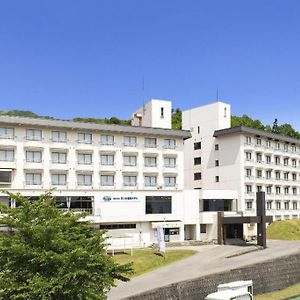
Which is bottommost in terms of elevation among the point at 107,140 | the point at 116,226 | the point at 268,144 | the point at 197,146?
the point at 116,226

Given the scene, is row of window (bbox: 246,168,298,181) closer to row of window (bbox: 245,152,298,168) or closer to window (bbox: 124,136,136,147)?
row of window (bbox: 245,152,298,168)

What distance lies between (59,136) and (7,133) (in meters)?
6.75

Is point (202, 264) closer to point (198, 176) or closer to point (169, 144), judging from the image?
point (169, 144)

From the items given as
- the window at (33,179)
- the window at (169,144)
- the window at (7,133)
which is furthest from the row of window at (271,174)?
the window at (7,133)

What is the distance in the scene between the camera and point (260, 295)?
44.2m

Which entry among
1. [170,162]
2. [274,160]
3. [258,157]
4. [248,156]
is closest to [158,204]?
[170,162]

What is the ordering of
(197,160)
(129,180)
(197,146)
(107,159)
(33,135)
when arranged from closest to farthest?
1. (33,135)
2. (107,159)
3. (129,180)
4. (197,146)
5. (197,160)

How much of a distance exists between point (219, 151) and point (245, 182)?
6.91 metres

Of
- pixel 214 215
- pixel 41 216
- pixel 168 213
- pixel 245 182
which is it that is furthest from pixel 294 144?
pixel 41 216

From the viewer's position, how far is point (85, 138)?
204ft

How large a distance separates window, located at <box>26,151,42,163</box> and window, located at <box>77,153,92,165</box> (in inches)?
208

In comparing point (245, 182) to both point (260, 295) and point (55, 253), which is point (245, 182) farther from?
point (55, 253)

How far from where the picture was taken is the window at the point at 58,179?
59.8 metres

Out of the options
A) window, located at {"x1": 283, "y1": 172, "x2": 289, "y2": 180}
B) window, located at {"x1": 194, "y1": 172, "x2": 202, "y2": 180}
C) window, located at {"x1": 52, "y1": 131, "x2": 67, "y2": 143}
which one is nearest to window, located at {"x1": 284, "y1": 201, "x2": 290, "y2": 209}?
window, located at {"x1": 283, "y1": 172, "x2": 289, "y2": 180}
